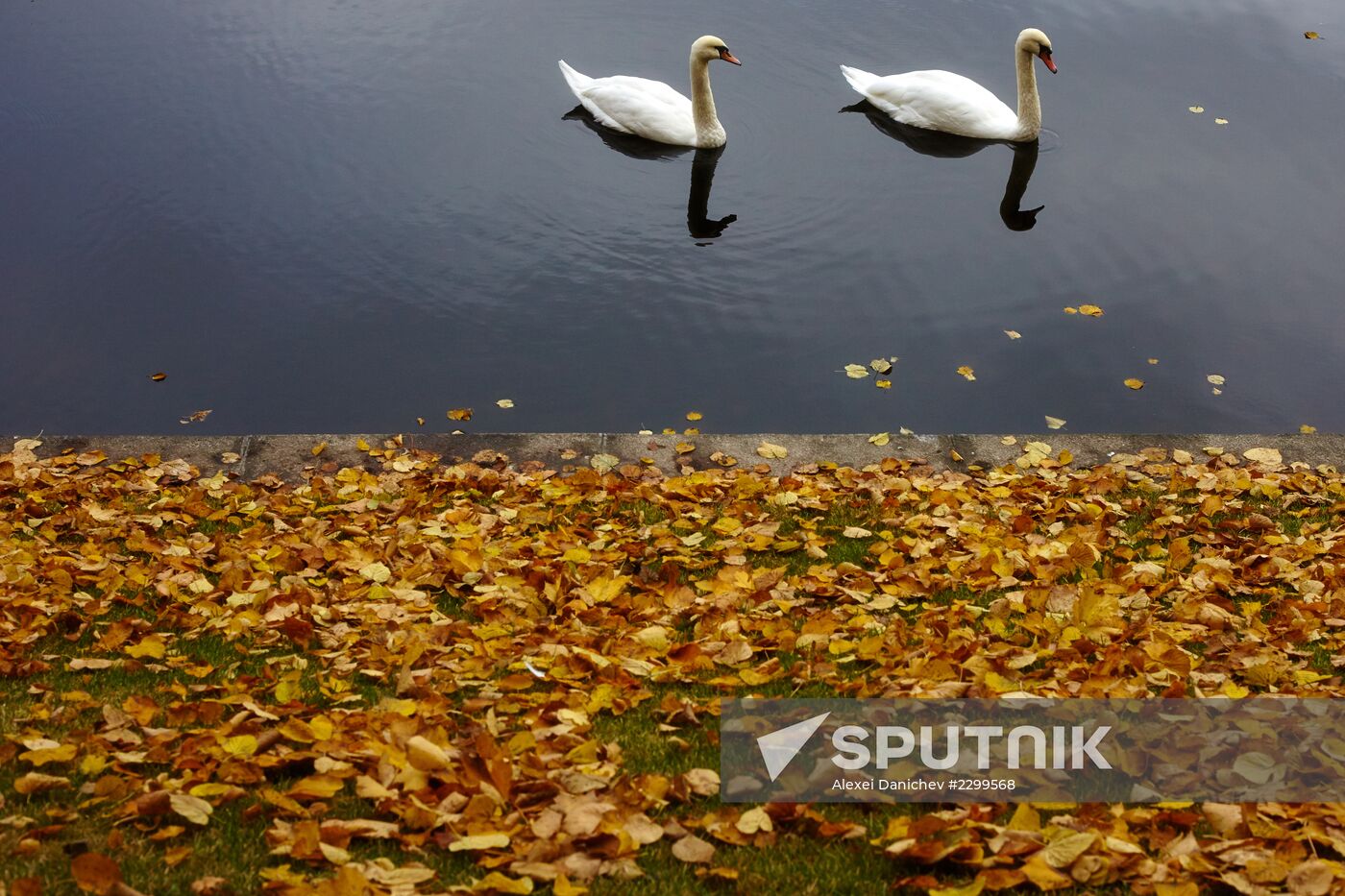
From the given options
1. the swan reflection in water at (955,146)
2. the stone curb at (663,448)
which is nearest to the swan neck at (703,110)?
the swan reflection in water at (955,146)

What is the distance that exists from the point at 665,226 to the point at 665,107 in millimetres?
1778

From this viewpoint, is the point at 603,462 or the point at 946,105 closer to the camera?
the point at 603,462

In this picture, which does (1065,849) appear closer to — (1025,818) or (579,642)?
(1025,818)

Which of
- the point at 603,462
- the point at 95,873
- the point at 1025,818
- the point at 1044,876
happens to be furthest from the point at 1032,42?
the point at 95,873

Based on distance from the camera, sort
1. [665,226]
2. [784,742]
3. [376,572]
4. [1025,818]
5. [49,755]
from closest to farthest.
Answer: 1. [1025,818]
2. [49,755]
3. [784,742]
4. [376,572]
5. [665,226]

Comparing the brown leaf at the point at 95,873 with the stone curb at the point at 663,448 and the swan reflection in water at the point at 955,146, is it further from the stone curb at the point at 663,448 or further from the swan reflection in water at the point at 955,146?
the swan reflection in water at the point at 955,146

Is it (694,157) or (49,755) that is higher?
(694,157)

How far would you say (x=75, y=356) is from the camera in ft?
30.9

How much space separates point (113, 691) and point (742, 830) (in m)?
2.44

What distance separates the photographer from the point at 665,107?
40.2 ft

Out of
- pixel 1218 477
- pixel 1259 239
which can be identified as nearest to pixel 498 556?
pixel 1218 477

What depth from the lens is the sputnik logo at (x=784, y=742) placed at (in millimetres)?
3762

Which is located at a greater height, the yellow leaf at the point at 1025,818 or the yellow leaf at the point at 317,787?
the yellow leaf at the point at 1025,818

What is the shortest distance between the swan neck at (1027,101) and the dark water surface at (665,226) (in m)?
0.30
